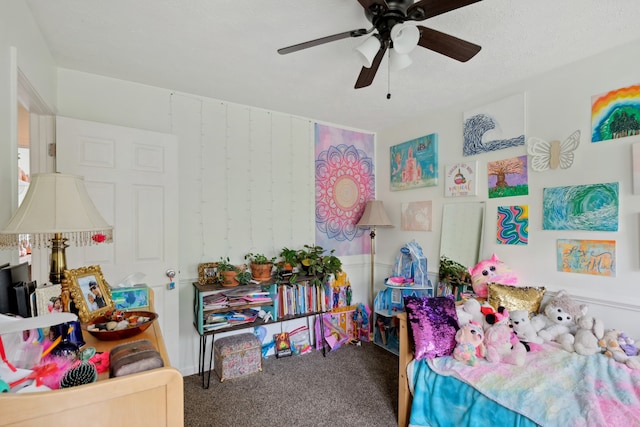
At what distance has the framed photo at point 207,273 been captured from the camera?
2.70m

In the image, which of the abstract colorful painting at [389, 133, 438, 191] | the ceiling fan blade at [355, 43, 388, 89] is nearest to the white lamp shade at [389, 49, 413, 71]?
the ceiling fan blade at [355, 43, 388, 89]

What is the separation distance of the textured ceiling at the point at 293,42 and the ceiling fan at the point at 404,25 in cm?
23

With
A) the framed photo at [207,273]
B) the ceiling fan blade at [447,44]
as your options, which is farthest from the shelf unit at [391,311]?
the ceiling fan blade at [447,44]

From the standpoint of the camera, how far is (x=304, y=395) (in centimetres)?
238

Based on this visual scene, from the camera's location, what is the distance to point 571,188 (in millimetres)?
2166

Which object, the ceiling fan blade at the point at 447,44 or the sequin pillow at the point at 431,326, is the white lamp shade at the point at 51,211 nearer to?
the ceiling fan blade at the point at 447,44

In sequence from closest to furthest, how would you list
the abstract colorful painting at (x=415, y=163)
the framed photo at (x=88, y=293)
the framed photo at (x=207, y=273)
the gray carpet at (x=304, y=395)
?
the framed photo at (x=88, y=293), the gray carpet at (x=304, y=395), the framed photo at (x=207, y=273), the abstract colorful painting at (x=415, y=163)

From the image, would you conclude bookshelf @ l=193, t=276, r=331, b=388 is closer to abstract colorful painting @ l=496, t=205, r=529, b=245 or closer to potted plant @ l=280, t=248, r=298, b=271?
potted plant @ l=280, t=248, r=298, b=271

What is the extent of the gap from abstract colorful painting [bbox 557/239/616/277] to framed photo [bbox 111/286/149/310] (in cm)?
283

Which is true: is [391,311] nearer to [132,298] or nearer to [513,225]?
[513,225]

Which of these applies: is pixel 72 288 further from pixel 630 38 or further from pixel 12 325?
pixel 630 38

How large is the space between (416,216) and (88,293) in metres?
2.76

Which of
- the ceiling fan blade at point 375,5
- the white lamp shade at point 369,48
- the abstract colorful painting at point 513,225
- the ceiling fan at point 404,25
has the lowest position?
the abstract colorful painting at point 513,225

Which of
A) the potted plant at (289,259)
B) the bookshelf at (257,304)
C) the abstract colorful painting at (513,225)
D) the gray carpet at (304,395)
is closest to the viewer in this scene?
the gray carpet at (304,395)
